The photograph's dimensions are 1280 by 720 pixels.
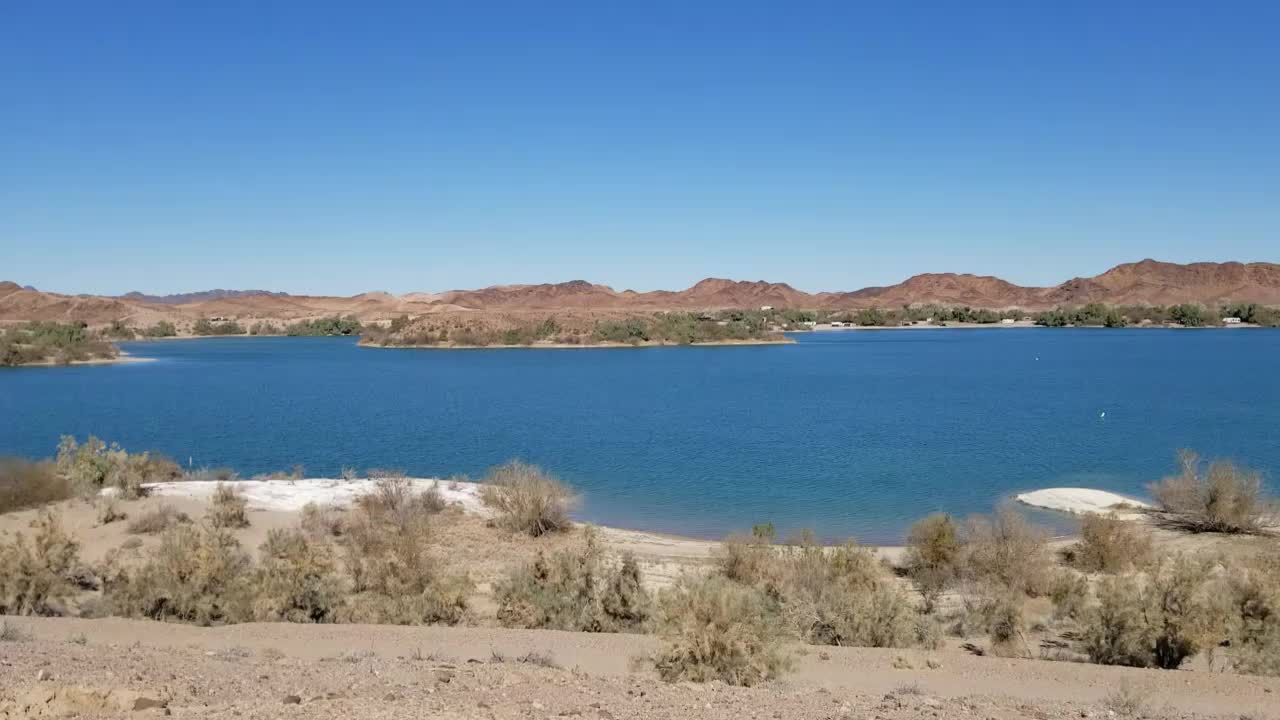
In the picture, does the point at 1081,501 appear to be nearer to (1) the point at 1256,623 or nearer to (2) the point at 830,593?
(1) the point at 1256,623

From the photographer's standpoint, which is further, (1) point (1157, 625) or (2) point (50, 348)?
(2) point (50, 348)

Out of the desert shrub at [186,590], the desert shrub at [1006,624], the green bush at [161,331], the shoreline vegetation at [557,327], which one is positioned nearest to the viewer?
the desert shrub at [1006,624]

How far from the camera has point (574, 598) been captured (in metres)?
12.3

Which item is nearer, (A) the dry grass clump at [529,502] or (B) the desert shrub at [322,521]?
(B) the desert shrub at [322,521]

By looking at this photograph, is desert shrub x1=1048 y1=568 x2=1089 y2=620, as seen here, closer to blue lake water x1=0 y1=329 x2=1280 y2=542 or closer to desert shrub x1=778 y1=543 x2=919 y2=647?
desert shrub x1=778 y1=543 x2=919 y2=647

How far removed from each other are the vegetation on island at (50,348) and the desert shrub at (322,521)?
7306 cm

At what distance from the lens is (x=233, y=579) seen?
12.0 m

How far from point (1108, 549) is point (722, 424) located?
24937mm

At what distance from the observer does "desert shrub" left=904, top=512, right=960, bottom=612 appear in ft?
48.7

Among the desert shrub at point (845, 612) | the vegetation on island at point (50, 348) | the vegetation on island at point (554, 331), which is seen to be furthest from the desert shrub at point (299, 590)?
the vegetation on island at point (554, 331)

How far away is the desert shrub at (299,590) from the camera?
38.5 feet

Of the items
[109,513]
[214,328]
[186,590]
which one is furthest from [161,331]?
[186,590]

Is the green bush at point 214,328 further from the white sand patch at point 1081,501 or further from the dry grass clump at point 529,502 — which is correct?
the white sand patch at point 1081,501

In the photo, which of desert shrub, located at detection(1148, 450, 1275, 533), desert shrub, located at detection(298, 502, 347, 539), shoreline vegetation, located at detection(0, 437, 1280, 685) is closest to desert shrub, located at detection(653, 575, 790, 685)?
shoreline vegetation, located at detection(0, 437, 1280, 685)
